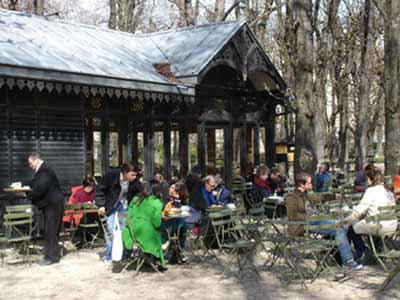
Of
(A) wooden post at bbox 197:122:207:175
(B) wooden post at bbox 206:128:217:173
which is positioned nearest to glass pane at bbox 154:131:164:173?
(A) wooden post at bbox 197:122:207:175

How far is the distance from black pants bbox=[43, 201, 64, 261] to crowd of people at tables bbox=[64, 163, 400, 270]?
622 mm

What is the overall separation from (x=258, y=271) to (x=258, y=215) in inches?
49.7

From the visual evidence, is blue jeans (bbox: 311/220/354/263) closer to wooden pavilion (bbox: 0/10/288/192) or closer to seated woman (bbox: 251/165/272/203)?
seated woman (bbox: 251/165/272/203)

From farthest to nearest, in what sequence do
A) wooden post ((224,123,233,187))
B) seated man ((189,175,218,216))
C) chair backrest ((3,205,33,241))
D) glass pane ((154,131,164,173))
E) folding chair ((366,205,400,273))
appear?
wooden post ((224,123,233,187)) < glass pane ((154,131,164,173)) < seated man ((189,175,218,216)) < chair backrest ((3,205,33,241)) < folding chair ((366,205,400,273))

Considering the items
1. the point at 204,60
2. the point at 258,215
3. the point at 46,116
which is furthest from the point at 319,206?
the point at 46,116

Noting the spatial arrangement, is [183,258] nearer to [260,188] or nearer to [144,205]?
[144,205]

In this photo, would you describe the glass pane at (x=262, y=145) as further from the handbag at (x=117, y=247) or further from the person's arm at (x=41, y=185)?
the handbag at (x=117, y=247)

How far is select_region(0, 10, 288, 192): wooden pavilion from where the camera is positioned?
1118 centimetres

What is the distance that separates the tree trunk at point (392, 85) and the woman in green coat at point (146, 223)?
7.46m

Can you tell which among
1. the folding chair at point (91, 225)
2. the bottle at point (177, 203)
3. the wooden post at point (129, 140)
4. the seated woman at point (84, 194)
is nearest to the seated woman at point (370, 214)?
the bottle at point (177, 203)

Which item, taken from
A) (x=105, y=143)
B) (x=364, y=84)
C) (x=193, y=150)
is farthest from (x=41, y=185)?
(x=364, y=84)

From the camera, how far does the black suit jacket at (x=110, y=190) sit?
31.0 ft

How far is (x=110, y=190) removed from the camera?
9492 millimetres

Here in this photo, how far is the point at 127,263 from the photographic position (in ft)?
29.2
